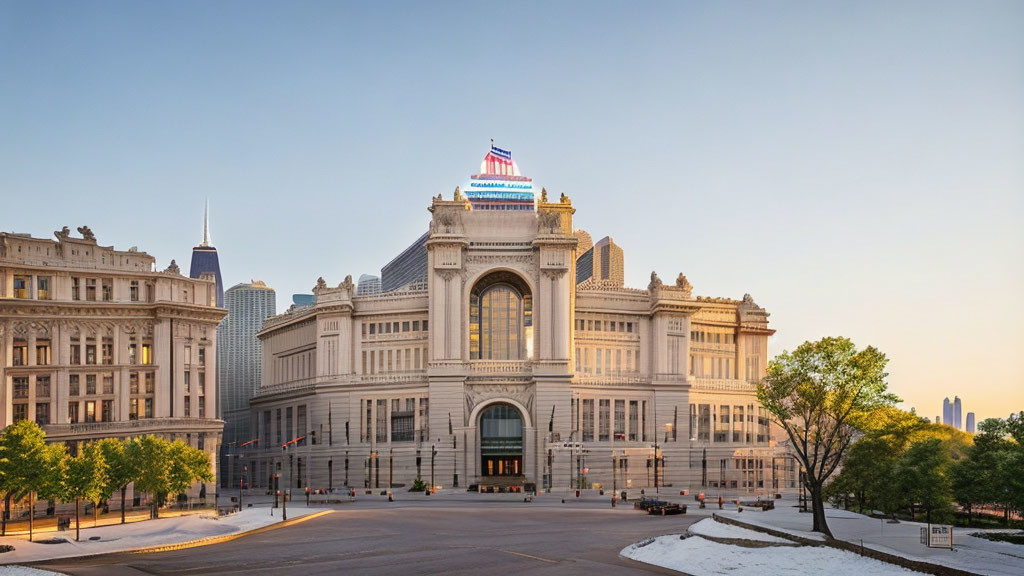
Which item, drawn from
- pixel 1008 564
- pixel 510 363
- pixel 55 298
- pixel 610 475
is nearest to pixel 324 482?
pixel 510 363

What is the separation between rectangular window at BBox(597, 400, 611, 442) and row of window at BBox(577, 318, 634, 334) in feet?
40.8

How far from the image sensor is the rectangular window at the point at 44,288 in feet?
378

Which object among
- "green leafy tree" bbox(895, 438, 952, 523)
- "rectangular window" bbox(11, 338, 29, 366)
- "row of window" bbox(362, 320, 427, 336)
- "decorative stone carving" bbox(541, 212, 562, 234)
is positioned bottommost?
"green leafy tree" bbox(895, 438, 952, 523)

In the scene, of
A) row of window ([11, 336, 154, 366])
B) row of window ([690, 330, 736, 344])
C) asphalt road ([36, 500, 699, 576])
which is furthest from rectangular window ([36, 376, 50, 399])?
row of window ([690, 330, 736, 344])

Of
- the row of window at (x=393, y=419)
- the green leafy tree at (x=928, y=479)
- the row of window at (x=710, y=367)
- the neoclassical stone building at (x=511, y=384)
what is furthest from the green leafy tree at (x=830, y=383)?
the row of window at (x=710, y=367)

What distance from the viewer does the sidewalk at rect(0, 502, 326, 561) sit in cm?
7212

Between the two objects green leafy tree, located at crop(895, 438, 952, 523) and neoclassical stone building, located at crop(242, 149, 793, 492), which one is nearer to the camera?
green leafy tree, located at crop(895, 438, 952, 523)

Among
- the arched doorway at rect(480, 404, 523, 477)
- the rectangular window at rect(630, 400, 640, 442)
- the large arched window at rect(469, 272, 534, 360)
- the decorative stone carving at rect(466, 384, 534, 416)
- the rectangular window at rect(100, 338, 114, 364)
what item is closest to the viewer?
the rectangular window at rect(100, 338, 114, 364)

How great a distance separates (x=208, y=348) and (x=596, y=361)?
6546cm

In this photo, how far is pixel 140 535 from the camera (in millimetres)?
82250

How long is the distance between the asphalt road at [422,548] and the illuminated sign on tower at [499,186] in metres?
90.2

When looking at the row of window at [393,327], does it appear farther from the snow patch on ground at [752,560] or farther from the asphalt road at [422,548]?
the snow patch on ground at [752,560]

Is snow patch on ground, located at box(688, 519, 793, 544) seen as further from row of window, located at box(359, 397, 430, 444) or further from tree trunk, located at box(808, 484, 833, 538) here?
row of window, located at box(359, 397, 430, 444)

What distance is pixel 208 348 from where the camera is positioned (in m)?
130
